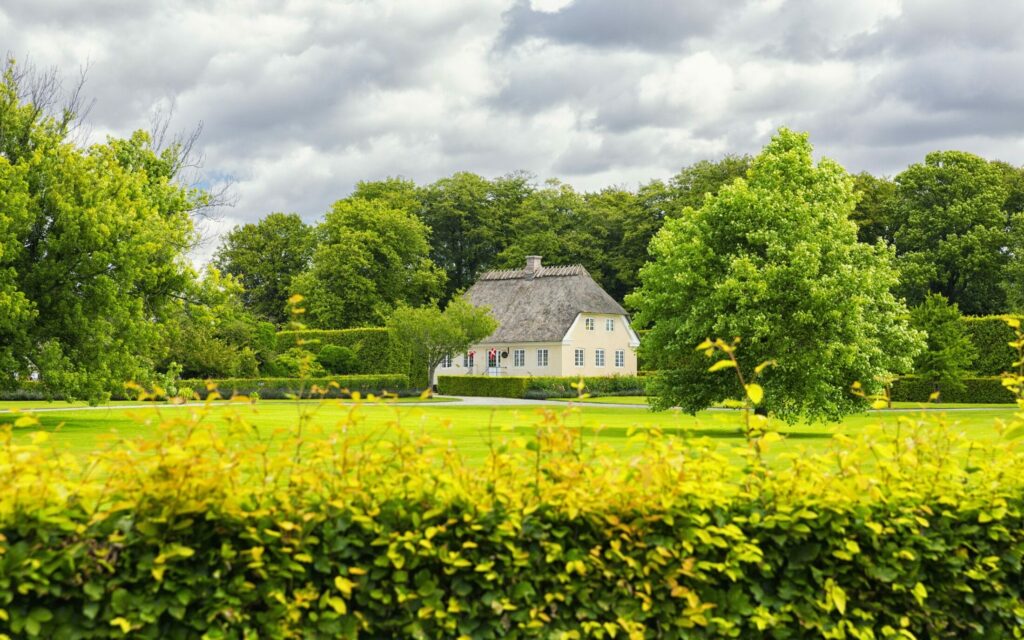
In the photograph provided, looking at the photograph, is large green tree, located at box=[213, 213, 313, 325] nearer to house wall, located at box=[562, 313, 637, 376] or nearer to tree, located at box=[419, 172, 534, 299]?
tree, located at box=[419, 172, 534, 299]

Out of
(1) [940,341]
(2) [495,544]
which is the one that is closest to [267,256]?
(1) [940,341]

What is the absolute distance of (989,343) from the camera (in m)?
45.7

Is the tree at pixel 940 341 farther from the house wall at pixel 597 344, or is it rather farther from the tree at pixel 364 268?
the tree at pixel 364 268

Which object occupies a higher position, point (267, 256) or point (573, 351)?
point (267, 256)

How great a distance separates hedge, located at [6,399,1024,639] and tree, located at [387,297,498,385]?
43.4m

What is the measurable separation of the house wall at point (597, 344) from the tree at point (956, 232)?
17356 mm

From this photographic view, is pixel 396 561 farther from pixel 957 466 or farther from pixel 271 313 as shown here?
pixel 271 313

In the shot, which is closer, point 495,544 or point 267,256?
point 495,544

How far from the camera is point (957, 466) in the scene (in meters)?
5.47

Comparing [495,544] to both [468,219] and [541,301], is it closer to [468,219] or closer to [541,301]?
[541,301]

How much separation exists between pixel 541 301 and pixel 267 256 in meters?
26.5

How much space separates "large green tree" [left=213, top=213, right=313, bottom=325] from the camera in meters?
77.6

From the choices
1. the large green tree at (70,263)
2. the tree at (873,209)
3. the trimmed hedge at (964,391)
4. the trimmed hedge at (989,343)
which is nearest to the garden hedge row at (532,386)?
the trimmed hedge at (964,391)

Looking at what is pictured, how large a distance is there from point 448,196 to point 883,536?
76.1 metres
